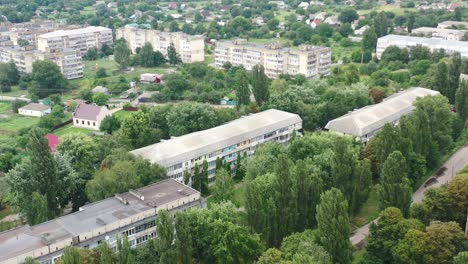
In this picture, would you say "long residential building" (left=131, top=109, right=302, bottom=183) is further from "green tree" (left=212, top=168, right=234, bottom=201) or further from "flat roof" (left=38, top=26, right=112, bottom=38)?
"flat roof" (left=38, top=26, right=112, bottom=38)

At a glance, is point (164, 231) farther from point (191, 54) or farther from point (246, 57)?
point (191, 54)

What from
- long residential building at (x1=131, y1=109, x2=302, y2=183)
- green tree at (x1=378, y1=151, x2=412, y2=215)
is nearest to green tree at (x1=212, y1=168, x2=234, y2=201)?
long residential building at (x1=131, y1=109, x2=302, y2=183)

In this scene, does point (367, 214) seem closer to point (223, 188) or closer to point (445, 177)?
point (445, 177)

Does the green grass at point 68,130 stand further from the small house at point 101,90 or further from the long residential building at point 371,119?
the long residential building at point 371,119

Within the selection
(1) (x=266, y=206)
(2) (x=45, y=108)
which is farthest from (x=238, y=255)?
(2) (x=45, y=108)

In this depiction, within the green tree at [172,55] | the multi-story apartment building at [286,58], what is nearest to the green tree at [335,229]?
the multi-story apartment building at [286,58]

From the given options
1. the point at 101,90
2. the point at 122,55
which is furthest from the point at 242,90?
the point at 122,55

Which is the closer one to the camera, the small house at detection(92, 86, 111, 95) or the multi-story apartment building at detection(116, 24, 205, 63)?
the small house at detection(92, 86, 111, 95)
